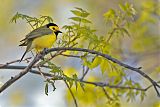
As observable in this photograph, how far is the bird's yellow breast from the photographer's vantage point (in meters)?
1.20

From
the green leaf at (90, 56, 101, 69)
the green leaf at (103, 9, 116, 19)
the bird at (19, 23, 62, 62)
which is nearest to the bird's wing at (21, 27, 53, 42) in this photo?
the bird at (19, 23, 62, 62)

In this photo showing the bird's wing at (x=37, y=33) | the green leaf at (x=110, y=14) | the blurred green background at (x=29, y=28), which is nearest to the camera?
the bird's wing at (x=37, y=33)

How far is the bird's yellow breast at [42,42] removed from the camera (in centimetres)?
120

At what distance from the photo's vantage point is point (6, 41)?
3541 millimetres

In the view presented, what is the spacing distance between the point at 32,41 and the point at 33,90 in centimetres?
205

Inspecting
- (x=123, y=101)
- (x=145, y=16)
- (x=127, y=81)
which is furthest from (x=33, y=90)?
(x=127, y=81)

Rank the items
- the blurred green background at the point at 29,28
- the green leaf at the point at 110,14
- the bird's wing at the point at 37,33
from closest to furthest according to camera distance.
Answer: the bird's wing at the point at 37,33, the green leaf at the point at 110,14, the blurred green background at the point at 29,28

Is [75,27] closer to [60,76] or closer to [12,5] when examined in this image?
[60,76]

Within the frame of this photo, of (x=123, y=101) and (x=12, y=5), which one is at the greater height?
(x=12, y=5)

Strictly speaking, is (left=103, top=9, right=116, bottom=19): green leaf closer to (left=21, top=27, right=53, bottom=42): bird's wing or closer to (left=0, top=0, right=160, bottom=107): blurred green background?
(left=21, top=27, right=53, bottom=42): bird's wing

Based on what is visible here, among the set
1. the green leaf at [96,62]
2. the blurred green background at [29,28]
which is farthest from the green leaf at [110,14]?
the blurred green background at [29,28]

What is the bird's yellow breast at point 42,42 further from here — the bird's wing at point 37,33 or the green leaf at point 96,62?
the green leaf at point 96,62

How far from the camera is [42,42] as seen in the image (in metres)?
1.21

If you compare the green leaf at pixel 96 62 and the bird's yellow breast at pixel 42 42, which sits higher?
the bird's yellow breast at pixel 42 42
